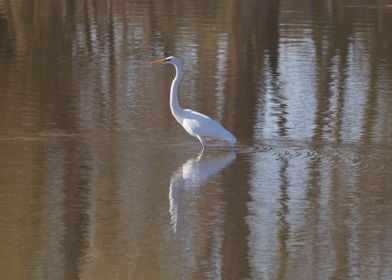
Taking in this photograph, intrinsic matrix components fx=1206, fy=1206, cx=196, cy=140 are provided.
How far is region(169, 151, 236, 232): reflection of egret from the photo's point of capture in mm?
10016

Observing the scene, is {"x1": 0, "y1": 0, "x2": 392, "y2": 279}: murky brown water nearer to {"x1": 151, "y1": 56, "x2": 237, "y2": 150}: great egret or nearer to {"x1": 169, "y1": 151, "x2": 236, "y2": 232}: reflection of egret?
{"x1": 169, "y1": 151, "x2": 236, "y2": 232}: reflection of egret

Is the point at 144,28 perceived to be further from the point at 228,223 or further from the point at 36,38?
the point at 228,223

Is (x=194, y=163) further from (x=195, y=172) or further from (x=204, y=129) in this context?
(x=204, y=129)

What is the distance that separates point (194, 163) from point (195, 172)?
36 centimetres

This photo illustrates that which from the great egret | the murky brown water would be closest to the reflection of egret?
the murky brown water

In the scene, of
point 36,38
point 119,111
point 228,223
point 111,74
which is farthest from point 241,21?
point 228,223

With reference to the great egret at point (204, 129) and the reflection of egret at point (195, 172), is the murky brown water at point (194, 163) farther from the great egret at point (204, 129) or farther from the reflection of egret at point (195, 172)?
the great egret at point (204, 129)

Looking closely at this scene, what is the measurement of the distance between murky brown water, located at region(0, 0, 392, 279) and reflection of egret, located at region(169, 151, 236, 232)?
2cm

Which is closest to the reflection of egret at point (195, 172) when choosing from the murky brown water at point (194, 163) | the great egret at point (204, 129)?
the murky brown water at point (194, 163)

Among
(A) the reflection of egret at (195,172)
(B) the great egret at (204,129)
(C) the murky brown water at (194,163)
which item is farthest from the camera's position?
(B) the great egret at (204,129)

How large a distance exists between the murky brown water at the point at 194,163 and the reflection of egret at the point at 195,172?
0.06 feet

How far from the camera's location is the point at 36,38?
21844mm

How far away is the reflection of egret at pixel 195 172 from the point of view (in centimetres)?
1002

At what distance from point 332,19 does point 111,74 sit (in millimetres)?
10822
